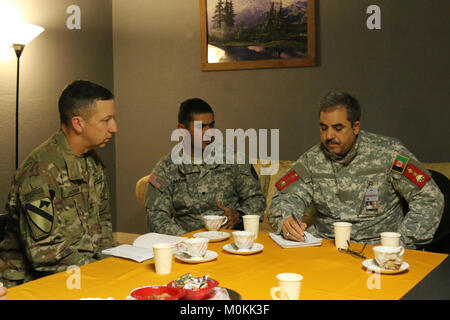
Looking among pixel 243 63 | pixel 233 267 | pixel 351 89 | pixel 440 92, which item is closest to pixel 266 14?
pixel 243 63

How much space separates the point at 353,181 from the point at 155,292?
1.48 m

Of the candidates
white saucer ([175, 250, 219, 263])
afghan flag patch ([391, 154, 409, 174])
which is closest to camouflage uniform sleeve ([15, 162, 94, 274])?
white saucer ([175, 250, 219, 263])

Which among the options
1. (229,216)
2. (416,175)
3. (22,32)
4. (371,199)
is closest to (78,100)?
(229,216)

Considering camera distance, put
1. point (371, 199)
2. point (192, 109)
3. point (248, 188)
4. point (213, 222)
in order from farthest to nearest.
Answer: point (248, 188)
point (192, 109)
point (371, 199)
point (213, 222)

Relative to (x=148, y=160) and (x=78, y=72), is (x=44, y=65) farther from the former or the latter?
(x=148, y=160)

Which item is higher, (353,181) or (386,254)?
(353,181)

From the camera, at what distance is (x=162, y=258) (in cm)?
168

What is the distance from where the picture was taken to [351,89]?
407 cm

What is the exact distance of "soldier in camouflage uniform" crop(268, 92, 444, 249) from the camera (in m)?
2.53

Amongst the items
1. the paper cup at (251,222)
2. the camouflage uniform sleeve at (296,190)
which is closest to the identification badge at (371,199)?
the camouflage uniform sleeve at (296,190)

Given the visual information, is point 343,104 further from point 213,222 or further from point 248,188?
point 213,222

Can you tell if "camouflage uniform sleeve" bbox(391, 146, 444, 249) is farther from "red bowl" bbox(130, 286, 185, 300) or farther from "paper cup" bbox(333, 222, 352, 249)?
"red bowl" bbox(130, 286, 185, 300)

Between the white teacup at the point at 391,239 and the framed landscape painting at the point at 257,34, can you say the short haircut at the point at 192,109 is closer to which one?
the white teacup at the point at 391,239

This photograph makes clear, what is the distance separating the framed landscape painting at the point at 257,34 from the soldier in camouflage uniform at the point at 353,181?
5.55 feet
